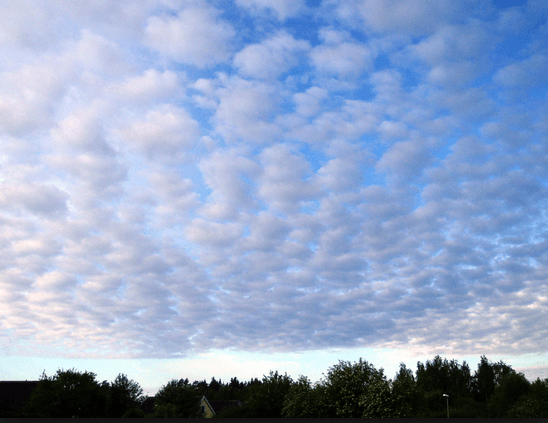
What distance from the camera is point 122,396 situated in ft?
250

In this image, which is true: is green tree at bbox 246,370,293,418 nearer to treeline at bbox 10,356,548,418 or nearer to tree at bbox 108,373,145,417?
treeline at bbox 10,356,548,418

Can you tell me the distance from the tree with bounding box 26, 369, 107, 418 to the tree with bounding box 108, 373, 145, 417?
125cm

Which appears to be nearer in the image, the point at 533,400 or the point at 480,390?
the point at 533,400

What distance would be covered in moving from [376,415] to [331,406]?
6193 millimetres

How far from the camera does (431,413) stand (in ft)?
389

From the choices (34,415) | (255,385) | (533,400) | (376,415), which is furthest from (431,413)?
(34,415)

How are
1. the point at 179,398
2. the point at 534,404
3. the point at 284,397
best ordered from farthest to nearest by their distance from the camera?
the point at 534,404
the point at 179,398
the point at 284,397

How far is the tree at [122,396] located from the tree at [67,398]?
125 cm

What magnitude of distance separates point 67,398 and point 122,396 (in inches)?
330

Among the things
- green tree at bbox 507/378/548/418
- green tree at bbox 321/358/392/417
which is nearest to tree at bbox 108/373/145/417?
green tree at bbox 321/358/392/417

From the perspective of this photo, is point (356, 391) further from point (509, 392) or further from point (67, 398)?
point (509, 392)

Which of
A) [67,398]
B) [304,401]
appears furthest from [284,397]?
[67,398]

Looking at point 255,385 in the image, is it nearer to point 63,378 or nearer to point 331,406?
point 331,406

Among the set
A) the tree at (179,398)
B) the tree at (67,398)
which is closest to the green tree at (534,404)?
the tree at (179,398)
